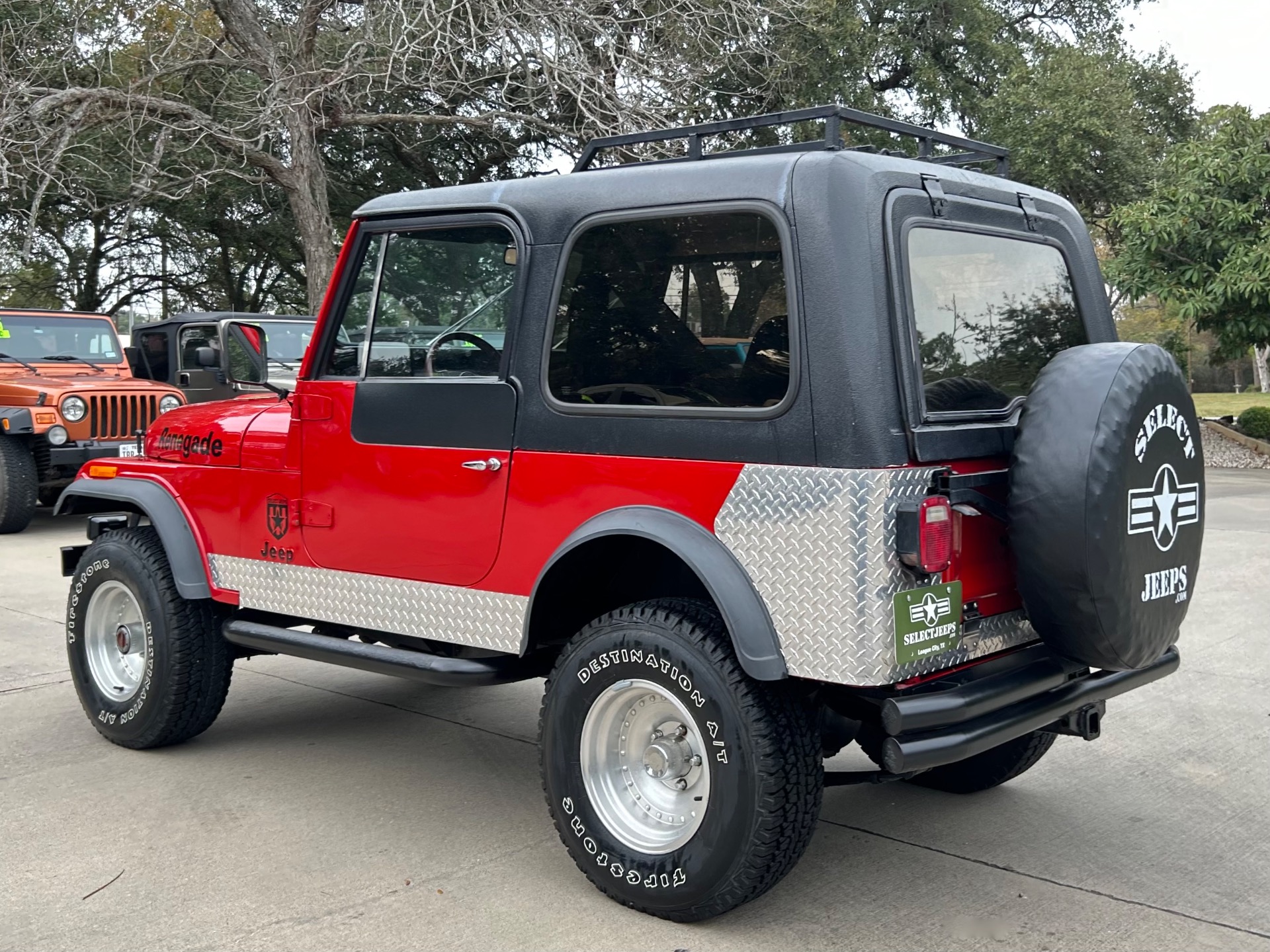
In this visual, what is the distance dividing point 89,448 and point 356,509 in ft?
28.9

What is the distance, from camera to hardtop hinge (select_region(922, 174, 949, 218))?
11.9 feet

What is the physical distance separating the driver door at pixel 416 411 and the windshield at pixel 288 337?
8.95 metres

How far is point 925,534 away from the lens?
3.30m

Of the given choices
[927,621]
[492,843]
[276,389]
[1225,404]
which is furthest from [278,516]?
[1225,404]

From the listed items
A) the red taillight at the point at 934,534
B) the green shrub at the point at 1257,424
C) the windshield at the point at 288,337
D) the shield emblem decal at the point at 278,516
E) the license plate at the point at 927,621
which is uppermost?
the windshield at the point at 288,337

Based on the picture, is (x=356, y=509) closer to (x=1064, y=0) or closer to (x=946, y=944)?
(x=946, y=944)

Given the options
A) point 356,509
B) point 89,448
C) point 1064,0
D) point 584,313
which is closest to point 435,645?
point 356,509

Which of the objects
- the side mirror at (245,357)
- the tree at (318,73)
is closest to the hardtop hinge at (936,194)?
the side mirror at (245,357)

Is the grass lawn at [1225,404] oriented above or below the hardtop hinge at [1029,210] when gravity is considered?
below

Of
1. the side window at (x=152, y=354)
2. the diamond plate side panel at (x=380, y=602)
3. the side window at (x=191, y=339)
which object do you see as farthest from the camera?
the side window at (x=152, y=354)

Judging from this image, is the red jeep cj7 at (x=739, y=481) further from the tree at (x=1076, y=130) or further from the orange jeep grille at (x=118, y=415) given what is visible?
the tree at (x=1076, y=130)

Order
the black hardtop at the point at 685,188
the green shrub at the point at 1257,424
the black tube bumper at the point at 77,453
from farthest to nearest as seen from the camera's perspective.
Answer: the green shrub at the point at 1257,424 → the black tube bumper at the point at 77,453 → the black hardtop at the point at 685,188

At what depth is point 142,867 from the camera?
398cm

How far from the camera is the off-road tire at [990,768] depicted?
4.48 meters
